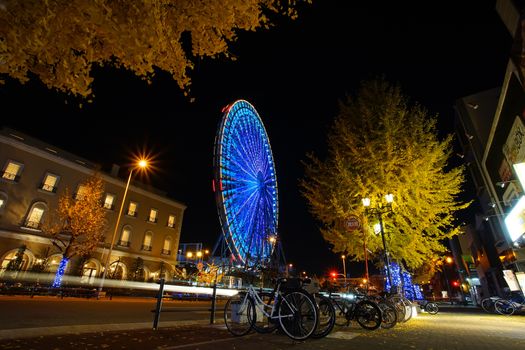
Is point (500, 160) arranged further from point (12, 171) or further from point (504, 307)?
point (12, 171)

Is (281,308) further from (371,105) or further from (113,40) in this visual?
(371,105)

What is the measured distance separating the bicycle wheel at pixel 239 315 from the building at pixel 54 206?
75.4 ft

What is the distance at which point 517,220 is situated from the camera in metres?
16.2

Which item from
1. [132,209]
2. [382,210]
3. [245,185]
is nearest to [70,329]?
[382,210]

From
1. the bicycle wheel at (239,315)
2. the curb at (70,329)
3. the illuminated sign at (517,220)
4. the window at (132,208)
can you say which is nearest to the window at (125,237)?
the window at (132,208)

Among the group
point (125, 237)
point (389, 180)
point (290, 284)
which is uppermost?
point (125, 237)

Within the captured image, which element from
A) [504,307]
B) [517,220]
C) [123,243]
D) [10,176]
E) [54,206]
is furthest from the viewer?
[123,243]

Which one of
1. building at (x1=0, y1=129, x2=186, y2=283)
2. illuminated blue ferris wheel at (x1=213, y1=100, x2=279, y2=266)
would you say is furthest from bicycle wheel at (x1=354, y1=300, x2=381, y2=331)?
building at (x1=0, y1=129, x2=186, y2=283)

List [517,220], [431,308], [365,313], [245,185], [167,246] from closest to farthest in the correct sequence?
1. [365,313]
2. [431,308]
3. [517,220]
4. [245,185]
5. [167,246]

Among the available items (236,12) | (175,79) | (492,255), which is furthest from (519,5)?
(492,255)

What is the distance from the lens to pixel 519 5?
13180mm

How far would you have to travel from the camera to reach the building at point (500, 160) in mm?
14249

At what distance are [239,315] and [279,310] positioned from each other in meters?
1.00

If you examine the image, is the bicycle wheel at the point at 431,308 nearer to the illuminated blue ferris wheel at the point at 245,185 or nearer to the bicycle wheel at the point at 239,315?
the illuminated blue ferris wheel at the point at 245,185
